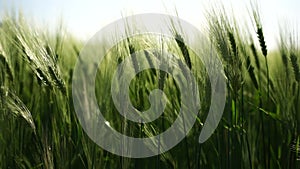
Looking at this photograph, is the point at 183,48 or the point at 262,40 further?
the point at 262,40

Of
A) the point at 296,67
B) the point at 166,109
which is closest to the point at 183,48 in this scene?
the point at 166,109

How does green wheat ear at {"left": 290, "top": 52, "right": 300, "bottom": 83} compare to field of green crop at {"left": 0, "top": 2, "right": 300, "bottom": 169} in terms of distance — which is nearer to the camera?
field of green crop at {"left": 0, "top": 2, "right": 300, "bottom": 169}

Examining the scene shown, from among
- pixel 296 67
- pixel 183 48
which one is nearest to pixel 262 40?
pixel 296 67

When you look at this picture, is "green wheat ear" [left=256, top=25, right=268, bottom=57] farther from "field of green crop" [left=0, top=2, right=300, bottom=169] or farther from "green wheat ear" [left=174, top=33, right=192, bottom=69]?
"green wheat ear" [left=174, top=33, right=192, bottom=69]

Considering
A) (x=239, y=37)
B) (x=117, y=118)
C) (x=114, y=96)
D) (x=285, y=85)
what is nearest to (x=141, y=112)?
(x=114, y=96)

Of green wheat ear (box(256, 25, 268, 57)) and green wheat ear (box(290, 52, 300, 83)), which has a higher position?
green wheat ear (box(256, 25, 268, 57))

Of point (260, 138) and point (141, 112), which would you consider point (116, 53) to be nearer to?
point (141, 112)

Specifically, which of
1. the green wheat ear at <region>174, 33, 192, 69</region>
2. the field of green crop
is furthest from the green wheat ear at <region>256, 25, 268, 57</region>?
the green wheat ear at <region>174, 33, 192, 69</region>

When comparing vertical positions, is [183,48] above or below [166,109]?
above

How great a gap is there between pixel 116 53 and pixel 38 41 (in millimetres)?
183

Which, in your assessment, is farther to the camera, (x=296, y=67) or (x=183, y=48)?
(x=296, y=67)

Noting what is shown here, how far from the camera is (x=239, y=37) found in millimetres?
992

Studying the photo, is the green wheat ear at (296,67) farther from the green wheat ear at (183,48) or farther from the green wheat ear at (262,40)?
the green wheat ear at (183,48)

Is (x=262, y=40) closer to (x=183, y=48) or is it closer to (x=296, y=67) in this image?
(x=296, y=67)
